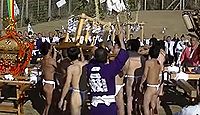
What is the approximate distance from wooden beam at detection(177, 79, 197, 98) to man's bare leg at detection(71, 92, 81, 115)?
265 cm

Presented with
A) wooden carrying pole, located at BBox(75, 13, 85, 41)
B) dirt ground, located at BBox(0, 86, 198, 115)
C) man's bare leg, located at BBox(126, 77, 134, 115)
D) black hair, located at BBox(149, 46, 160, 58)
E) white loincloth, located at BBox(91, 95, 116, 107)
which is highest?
wooden carrying pole, located at BBox(75, 13, 85, 41)

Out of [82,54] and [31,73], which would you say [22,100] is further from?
[82,54]

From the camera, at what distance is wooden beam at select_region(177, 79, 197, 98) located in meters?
11.2

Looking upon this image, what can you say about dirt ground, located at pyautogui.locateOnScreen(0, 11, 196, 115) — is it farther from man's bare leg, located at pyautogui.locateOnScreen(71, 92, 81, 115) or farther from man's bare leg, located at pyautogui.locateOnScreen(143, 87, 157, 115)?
man's bare leg, located at pyautogui.locateOnScreen(71, 92, 81, 115)

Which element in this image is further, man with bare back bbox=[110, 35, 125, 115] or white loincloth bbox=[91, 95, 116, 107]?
man with bare back bbox=[110, 35, 125, 115]

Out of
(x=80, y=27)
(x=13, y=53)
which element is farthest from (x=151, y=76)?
(x=13, y=53)

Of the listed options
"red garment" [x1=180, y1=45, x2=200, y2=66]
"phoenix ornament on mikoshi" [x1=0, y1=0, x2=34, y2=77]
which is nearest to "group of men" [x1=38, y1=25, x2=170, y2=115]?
"phoenix ornament on mikoshi" [x1=0, y1=0, x2=34, y2=77]

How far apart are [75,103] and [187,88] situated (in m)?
3.02

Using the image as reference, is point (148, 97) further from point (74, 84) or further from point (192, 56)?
point (192, 56)

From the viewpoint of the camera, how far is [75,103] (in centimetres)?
969

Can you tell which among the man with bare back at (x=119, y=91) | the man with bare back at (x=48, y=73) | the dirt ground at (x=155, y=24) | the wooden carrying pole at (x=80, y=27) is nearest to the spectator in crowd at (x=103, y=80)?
the man with bare back at (x=119, y=91)

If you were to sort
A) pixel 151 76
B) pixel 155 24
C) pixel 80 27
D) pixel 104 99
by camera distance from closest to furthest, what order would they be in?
pixel 104 99
pixel 151 76
pixel 80 27
pixel 155 24

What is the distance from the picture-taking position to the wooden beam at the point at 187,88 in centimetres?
1118

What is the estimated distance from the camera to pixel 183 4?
4344cm
